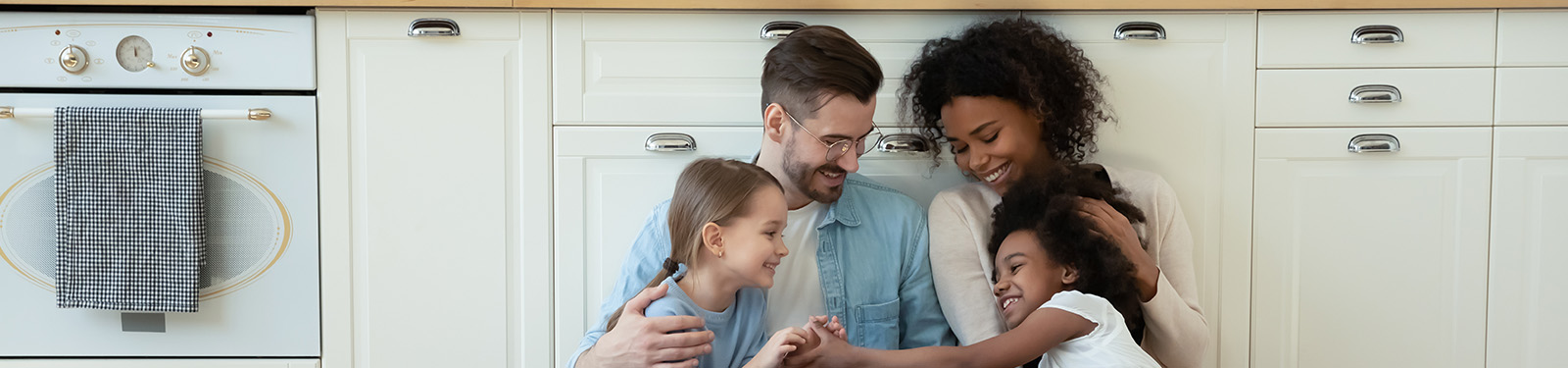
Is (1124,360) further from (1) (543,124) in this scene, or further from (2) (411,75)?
(2) (411,75)

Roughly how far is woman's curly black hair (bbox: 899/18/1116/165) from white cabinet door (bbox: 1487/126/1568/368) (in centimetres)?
70

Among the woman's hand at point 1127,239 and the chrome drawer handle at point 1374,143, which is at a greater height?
the chrome drawer handle at point 1374,143

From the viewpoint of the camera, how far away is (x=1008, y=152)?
1.59m

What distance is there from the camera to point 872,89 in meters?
1.48

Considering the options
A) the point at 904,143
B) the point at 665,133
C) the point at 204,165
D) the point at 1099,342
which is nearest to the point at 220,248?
the point at 204,165

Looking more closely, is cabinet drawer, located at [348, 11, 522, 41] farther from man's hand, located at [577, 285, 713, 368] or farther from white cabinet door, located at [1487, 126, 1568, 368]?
white cabinet door, located at [1487, 126, 1568, 368]

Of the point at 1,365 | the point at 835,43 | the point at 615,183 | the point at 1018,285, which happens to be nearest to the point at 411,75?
the point at 615,183

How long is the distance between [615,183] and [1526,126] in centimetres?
155

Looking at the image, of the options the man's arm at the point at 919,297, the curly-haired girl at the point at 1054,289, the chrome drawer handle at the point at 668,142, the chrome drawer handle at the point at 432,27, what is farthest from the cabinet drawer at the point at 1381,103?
the chrome drawer handle at the point at 432,27

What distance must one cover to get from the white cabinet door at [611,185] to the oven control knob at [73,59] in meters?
0.78

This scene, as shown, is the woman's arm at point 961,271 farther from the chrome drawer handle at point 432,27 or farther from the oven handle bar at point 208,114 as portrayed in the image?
the oven handle bar at point 208,114

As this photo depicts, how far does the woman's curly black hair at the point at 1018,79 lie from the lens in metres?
1.57

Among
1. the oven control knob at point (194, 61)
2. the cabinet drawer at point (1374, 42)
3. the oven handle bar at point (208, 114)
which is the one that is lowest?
the oven handle bar at point (208, 114)

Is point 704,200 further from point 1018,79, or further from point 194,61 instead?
point 194,61
